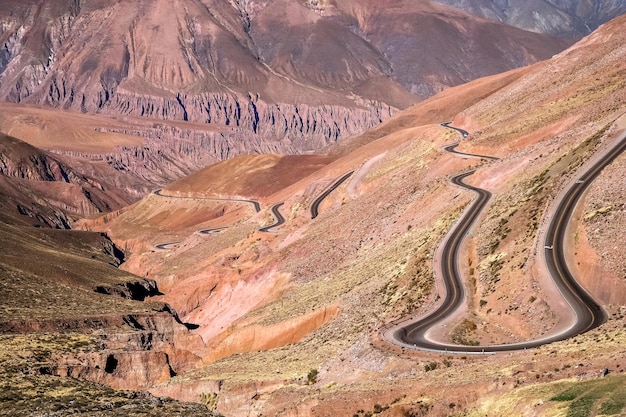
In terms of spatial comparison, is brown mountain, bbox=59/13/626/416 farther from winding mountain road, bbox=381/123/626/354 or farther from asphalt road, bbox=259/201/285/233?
asphalt road, bbox=259/201/285/233

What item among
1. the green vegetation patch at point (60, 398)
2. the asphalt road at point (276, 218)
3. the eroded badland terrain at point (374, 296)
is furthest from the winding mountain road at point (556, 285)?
the asphalt road at point (276, 218)

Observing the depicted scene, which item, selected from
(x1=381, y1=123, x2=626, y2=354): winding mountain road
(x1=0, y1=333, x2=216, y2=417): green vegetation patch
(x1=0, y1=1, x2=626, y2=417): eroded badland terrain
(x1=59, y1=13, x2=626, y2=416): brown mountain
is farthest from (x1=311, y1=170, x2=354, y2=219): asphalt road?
(x1=0, y1=333, x2=216, y2=417): green vegetation patch

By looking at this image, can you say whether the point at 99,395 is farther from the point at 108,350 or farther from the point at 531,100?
the point at 531,100

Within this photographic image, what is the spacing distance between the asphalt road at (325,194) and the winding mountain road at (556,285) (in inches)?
1658

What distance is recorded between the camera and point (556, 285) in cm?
4875

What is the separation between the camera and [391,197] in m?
90.8

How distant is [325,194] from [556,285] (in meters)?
68.8

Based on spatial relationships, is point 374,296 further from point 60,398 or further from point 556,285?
point 60,398

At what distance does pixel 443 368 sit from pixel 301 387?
809 cm

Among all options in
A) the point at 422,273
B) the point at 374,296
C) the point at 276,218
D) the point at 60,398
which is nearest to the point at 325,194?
the point at 276,218

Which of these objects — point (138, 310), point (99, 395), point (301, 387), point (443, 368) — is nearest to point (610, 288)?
point (443, 368)

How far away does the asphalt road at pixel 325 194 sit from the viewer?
110 meters

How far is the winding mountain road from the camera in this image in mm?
44312

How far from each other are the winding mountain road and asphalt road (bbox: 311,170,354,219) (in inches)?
1658
